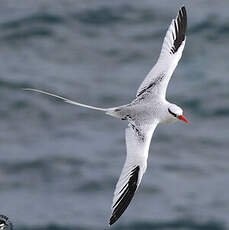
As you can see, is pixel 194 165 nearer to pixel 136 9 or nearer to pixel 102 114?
pixel 102 114

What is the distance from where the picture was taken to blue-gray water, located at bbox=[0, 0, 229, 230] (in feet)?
56.5

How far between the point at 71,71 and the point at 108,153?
353cm

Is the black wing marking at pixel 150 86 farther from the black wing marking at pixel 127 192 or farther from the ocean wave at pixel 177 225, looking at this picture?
the ocean wave at pixel 177 225

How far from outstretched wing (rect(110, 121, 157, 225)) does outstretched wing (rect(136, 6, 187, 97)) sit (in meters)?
1.16

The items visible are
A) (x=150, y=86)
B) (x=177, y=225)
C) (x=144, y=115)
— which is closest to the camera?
(x=144, y=115)

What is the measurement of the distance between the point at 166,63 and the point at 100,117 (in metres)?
8.51

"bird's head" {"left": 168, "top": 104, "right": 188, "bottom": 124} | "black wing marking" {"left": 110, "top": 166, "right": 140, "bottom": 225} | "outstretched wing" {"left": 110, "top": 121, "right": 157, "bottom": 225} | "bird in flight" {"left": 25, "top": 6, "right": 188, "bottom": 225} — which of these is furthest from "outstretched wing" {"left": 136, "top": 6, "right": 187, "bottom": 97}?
"black wing marking" {"left": 110, "top": 166, "right": 140, "bottom": 225}

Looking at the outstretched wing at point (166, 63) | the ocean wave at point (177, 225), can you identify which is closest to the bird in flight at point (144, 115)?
the outstretched wing at point (166, 63)

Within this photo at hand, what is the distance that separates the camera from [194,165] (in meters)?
18.3

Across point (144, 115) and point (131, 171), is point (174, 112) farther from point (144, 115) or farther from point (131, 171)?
point (131, 171)

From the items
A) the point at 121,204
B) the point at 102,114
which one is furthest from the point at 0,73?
the point at 121,204

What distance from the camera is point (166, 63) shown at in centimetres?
1173

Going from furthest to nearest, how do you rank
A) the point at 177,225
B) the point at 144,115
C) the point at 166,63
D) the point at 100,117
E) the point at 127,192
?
1. the point at 100,117
2. the point at 177,225
3. the point at 166,63
4. the point at 144,115
5. the point at 127,192

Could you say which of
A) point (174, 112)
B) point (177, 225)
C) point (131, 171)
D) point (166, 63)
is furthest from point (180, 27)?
point (177, 225)
